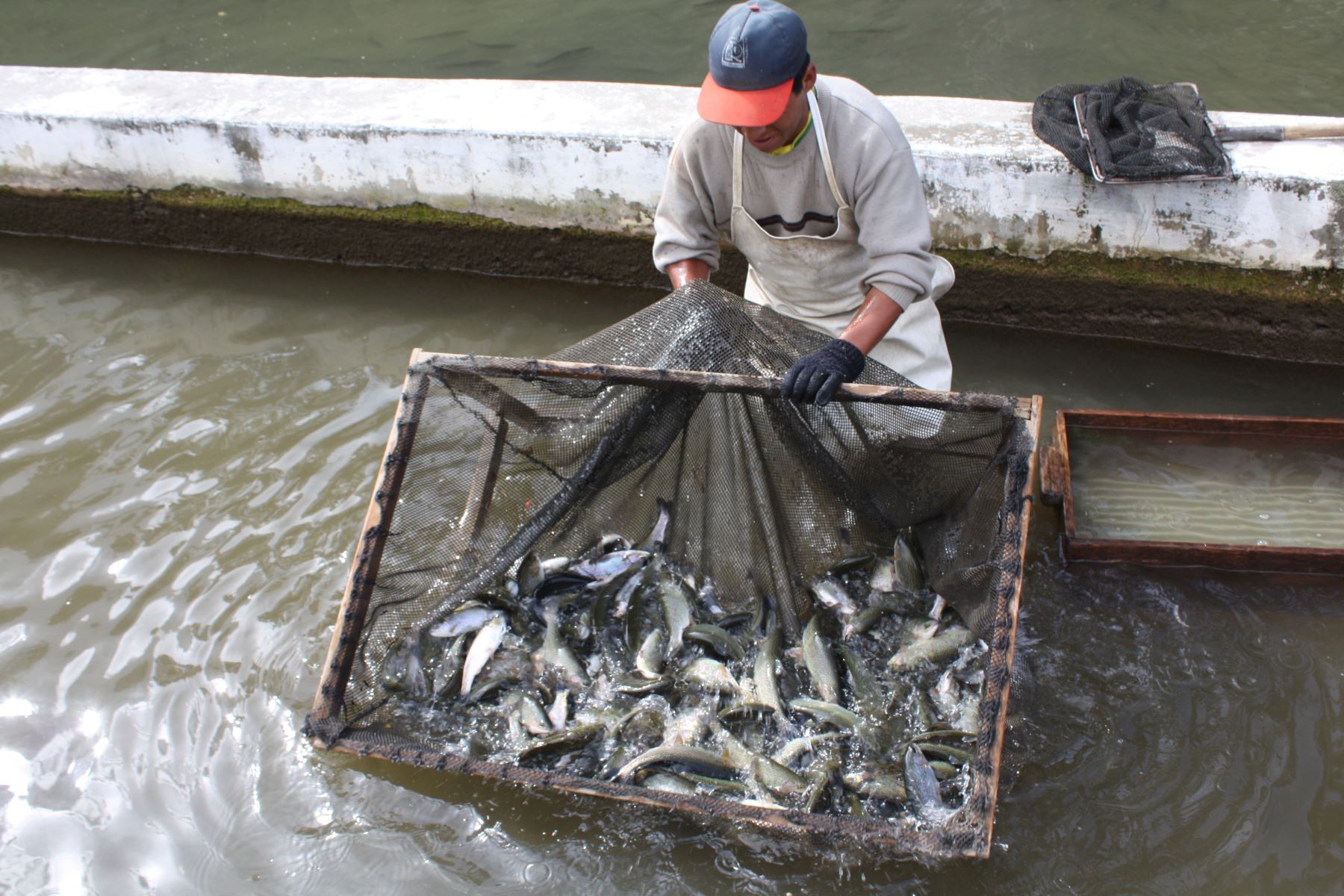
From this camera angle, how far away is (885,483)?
10.6ft

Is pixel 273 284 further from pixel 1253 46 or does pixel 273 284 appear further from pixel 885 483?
pixel 1253 46

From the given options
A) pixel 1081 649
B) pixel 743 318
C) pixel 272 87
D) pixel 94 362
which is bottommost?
pixel 1081 649

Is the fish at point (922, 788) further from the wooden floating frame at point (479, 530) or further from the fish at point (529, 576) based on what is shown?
the fish at point (529, 576)

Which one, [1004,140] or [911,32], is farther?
[911,32]

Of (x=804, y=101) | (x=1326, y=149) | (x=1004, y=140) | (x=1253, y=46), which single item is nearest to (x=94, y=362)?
(x=804, y=101)

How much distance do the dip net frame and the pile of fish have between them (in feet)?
0.26

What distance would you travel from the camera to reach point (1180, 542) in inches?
147

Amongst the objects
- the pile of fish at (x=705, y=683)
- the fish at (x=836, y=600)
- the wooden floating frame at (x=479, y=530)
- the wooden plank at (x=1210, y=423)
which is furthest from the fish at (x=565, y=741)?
the wooden plank at (x=1210, y=423)

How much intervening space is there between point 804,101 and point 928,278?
628 mm

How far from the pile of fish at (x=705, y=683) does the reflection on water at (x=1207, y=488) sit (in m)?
1.05

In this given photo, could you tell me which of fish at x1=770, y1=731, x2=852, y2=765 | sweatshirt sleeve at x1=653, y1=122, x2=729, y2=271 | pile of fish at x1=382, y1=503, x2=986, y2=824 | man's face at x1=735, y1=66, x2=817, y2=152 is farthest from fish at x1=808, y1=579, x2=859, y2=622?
man's face at x1=735, y1=66, x2=817, y2=152

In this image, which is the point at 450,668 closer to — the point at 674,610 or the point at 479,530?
the point at 479,530

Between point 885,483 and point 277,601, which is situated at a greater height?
point 885,483

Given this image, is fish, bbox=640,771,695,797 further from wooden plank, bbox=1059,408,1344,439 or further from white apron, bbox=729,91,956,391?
wooden plank, bbox=1059,408,1344,439
